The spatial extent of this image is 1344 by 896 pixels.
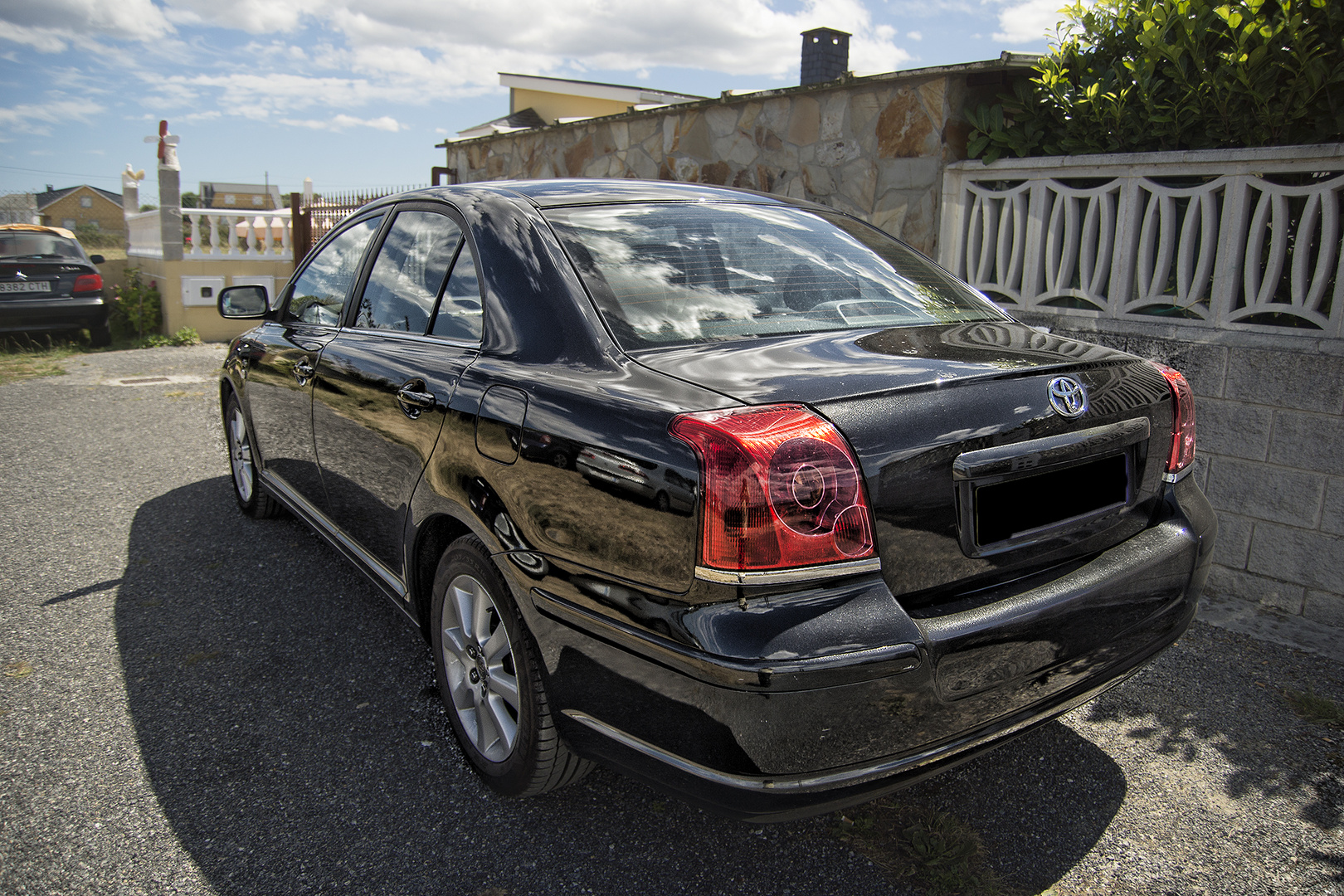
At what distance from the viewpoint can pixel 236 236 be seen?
13.3m

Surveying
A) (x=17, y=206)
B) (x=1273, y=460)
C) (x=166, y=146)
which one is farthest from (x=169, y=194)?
Result: (x=17, y=206)

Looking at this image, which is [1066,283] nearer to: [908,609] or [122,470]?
[908,609]

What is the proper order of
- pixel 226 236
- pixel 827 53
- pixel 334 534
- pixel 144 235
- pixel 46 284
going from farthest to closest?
pixel 144 235, pixel 226 236, pixel 46 284, pixel 827 53, pixel 334 534

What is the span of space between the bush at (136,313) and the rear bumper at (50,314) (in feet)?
2.53

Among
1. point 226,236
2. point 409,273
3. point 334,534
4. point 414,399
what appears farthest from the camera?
point 226,236

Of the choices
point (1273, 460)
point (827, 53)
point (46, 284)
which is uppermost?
point (827, 53)

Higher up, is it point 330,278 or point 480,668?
point 330,278

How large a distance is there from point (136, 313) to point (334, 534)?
38.1ft

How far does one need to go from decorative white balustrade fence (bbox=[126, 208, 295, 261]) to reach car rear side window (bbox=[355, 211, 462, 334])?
11.3 meters

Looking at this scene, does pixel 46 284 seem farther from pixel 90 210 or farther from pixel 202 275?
pixel 90 210

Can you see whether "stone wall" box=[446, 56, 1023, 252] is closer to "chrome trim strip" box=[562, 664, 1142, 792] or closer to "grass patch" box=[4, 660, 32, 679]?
"chrome trim strip" box=[562, 664, 1142, 792]

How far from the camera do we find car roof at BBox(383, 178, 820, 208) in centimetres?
269

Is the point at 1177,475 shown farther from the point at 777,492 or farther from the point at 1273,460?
the point at 1273,460

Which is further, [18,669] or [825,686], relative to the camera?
[18,669]
